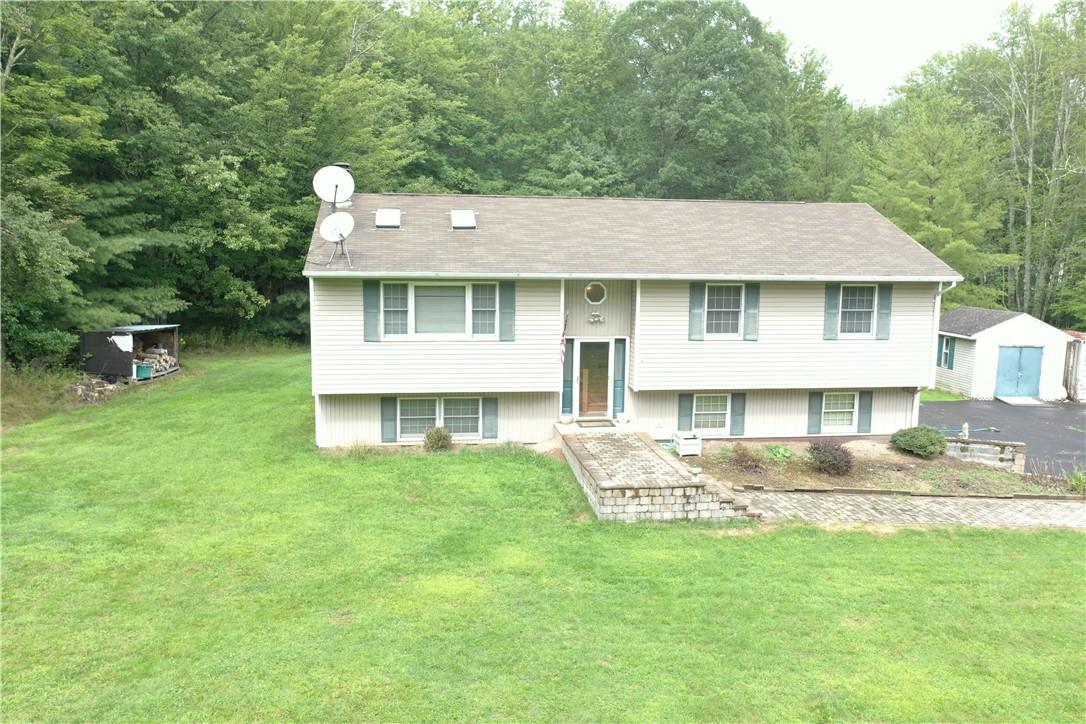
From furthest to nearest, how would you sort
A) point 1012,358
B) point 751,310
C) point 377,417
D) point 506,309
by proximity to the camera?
point 1012,358 → point 751,310 → point 377,417 → point 506,309

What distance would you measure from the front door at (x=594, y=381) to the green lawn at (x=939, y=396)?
1246cm

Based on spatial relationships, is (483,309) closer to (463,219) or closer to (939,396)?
(463,219)

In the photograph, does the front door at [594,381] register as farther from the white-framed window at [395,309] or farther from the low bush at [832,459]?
the low bush at [832,459]

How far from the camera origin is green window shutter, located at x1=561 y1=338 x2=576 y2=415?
14.8m

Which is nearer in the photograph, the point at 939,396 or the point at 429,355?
the point at 429,355

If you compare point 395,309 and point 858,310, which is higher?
point 858,310

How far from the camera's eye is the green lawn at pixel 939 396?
21797 millimetres

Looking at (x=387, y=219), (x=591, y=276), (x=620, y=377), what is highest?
(x=387, y=219)

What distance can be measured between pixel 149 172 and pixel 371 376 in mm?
16387

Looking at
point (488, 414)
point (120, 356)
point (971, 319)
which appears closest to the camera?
point (488, 414)

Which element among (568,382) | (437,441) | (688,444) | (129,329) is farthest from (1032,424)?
(129,329)

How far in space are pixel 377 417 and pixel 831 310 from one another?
9898mm

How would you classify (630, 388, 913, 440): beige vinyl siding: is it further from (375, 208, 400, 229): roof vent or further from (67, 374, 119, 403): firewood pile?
(67, 374, 119, 403): firewood pile

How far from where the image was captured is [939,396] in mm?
22609
